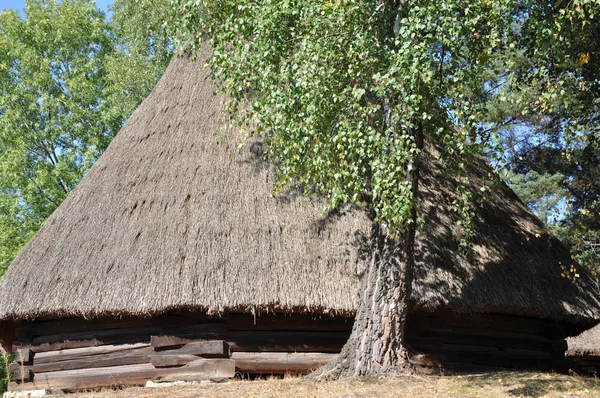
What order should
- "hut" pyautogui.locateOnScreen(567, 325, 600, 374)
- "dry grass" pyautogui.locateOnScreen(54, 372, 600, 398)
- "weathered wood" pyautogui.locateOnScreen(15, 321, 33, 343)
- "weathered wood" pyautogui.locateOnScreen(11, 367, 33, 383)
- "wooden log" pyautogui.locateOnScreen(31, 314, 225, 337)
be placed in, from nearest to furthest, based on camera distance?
"dry grass" pyautogui.locateOnScreen(54, 372, 600, 398) < "wooden log" pyautogui.locateOnScreen(31, 314, 225, 337) < "weathered wood" pyautogui.locateOnScreen(11, 367, 33, 383) < "weathered wood" pyautogui.locateOnScreen(15, 321, 33, 343) < "hut" pyautogui.locateOnScreen(567, 325, 600, 374)

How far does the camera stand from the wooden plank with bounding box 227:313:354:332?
11.1m

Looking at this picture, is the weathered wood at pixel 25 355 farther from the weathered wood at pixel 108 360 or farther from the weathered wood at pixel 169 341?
the weathered wood at pixel 169 341

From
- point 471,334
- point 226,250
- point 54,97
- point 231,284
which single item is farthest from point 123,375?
point 54,97

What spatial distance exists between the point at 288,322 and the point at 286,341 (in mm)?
289

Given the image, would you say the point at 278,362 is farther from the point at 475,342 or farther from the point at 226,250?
the point at 475,342

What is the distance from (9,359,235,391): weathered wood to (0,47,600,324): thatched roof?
3.75ft

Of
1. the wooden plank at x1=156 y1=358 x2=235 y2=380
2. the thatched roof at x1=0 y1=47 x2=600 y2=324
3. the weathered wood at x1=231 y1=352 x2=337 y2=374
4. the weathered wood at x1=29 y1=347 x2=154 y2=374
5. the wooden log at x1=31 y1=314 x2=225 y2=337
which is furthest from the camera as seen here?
the weathered wood at x1=29 y1=347 x2=154 y2=374

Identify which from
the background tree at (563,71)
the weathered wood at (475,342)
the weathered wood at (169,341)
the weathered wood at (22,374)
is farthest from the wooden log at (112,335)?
the background tree at (563,71)

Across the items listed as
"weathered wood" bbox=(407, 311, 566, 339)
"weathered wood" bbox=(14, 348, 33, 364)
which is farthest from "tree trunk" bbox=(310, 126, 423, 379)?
"weathered wood" bbox=(14, 348, 33, 364)

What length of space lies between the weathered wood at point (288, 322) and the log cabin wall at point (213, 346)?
2 centimetres

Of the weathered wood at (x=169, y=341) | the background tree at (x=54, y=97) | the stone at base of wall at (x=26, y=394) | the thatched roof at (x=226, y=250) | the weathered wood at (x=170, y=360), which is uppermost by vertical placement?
the background tree at (x=54, y=97)

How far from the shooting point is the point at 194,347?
11.0m

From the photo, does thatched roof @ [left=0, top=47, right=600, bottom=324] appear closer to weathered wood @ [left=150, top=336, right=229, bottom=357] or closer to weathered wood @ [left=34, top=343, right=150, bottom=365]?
weathered wood @ [left=150, top=336, right=229, bottom=357]

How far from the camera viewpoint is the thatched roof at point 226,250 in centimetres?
1066
